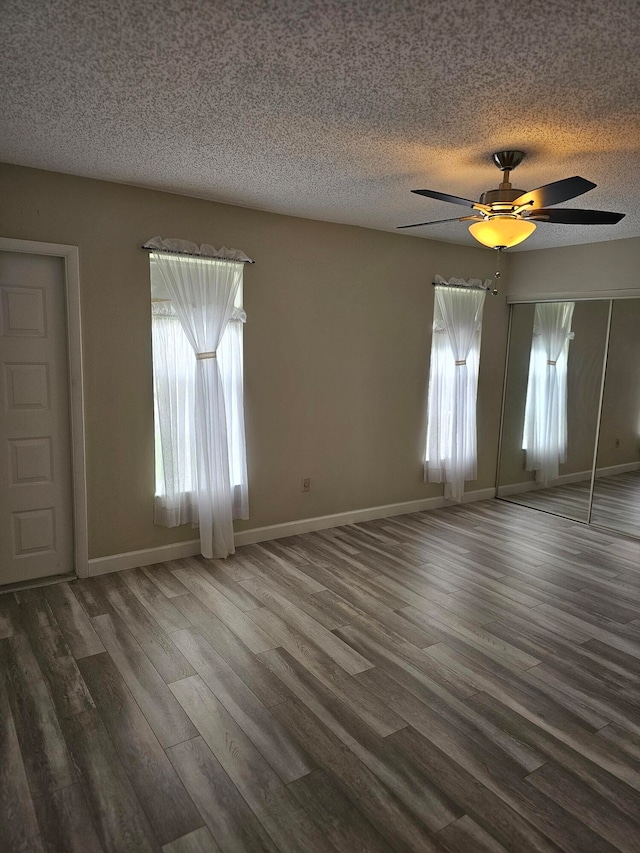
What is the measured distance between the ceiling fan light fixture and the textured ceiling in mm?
355

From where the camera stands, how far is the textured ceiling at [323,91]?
5.55 feet

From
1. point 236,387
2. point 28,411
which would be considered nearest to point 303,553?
point 236,387

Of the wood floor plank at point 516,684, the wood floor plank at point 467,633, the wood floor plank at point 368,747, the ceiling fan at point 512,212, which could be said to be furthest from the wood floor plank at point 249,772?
the ceiling fan at point 512,212

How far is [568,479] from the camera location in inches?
212

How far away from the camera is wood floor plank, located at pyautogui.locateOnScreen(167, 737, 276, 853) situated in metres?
1.77

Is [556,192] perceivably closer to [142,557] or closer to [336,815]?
[336,815]

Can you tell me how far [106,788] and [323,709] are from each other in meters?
0.90

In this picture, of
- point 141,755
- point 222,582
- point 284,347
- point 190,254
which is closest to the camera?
point 141,755

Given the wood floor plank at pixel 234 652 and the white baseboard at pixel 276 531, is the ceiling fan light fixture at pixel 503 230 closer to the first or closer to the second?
the wood floor plank at pixel 234 652

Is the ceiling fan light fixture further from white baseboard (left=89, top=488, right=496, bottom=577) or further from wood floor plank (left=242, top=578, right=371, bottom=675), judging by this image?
white baseboard (left=89, top=488, right=496, bottom=577)

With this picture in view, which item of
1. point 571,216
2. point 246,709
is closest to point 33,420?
point 246,709

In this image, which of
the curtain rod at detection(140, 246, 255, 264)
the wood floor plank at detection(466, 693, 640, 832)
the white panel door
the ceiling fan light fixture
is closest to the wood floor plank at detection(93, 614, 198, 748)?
the white panel door

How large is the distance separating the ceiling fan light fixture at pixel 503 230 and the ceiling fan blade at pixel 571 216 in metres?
0.06

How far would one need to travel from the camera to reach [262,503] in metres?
4.47
